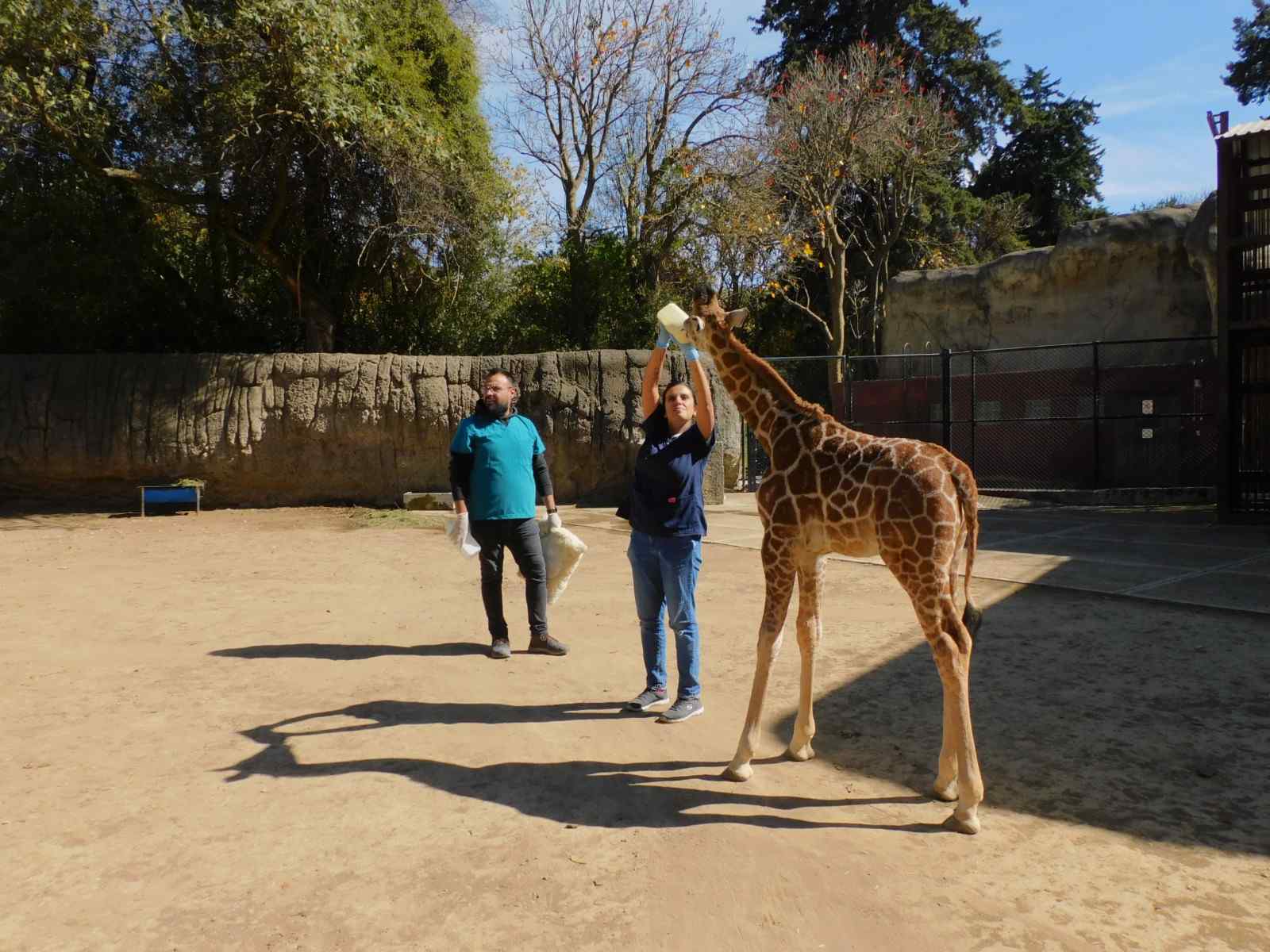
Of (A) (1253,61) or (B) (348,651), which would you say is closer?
(B) (348,651)

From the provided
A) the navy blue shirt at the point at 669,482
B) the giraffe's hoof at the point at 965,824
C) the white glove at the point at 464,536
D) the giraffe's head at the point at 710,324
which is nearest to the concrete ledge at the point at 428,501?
the white glove at the point at 464,536

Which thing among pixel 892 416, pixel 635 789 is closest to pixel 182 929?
pixel 635 789

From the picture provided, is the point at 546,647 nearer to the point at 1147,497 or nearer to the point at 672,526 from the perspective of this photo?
the point at 672,526

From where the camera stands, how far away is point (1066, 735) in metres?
4.39

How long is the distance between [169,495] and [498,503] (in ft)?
31.7

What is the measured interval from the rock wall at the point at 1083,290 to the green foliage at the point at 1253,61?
55.7 feet

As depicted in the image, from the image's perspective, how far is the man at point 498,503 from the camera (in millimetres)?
6027

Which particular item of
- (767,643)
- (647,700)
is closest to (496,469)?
(647,700)

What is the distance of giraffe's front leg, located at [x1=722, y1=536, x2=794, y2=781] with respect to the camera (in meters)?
3.97

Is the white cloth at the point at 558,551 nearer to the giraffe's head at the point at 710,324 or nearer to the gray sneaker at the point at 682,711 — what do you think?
the gray sneaker at the point at 682,711

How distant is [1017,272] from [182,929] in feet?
64.2

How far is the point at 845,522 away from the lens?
386 cm

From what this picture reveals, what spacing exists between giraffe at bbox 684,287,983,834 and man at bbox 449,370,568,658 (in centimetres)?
213

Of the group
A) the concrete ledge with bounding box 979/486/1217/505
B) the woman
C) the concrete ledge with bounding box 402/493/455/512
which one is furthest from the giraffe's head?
the concrete ledge with bounding box 979/486/1217/505
